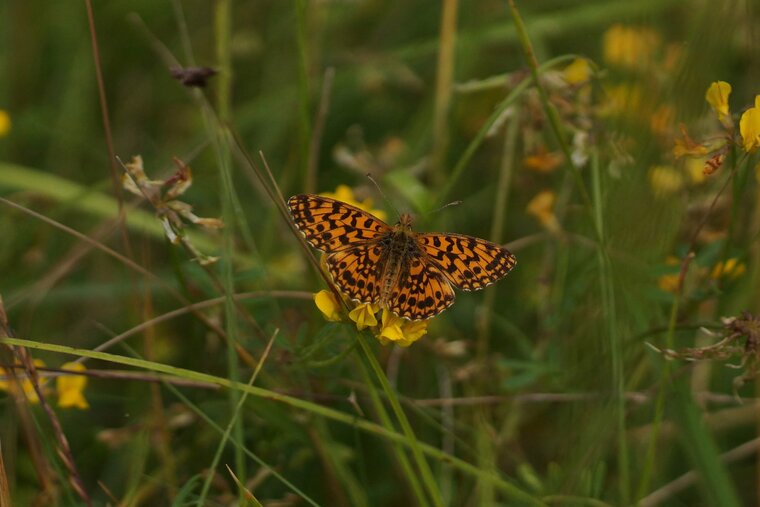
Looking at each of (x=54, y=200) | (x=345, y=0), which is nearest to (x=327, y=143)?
(x=345, y=0)

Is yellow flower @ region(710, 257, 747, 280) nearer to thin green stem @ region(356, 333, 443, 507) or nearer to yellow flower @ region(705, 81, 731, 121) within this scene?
yellow flower @ region(705, 81, 731, 121)

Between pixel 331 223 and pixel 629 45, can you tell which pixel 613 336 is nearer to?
pixel 331 223

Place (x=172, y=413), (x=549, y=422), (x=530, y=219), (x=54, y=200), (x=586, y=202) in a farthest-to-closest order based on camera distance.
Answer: (x=530, y=219) < (x=54, y=200) < (x=549, y=422) < (x=172, y=413) < (x=586, y=202)

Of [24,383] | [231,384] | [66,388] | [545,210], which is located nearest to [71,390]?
[66,388]

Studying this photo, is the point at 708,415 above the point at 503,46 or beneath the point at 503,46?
beneath

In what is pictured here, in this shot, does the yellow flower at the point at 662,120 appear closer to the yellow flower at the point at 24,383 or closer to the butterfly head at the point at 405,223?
the butterfly head at the point at 405,223

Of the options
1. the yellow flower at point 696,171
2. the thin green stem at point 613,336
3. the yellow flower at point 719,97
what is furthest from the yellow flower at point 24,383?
the yellow flower at point 696,171

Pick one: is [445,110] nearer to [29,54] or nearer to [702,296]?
[702,296]
